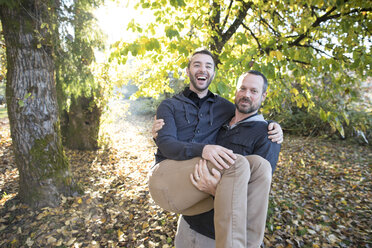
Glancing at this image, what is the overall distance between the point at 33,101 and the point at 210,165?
301 centimetres

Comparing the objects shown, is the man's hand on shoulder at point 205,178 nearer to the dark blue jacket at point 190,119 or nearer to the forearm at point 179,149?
the forearm at point 179,149

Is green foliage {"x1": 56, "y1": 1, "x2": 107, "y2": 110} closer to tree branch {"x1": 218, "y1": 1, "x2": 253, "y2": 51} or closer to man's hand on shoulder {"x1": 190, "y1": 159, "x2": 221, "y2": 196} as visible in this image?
tree branch {"x1": 218, "y1": 1, "x2": 253, "y2": 51}

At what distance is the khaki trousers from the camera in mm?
1375

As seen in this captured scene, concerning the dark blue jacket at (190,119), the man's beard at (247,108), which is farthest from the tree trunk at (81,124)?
the man's beard at (247,108)

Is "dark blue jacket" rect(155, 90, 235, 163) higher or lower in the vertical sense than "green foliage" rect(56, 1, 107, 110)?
lower

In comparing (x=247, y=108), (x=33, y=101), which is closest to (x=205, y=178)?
(x=247, y=108)

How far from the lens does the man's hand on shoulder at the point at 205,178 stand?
1.53 m

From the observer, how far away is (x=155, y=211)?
366cm

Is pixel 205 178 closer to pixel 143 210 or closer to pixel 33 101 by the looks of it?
pixel 143 210

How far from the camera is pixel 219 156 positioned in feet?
5.15

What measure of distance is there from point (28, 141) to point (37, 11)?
1955 mm

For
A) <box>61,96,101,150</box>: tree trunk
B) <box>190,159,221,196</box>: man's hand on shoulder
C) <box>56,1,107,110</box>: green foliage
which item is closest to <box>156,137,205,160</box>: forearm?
<box>190,159,221,196</box>: man's hand on shoulder

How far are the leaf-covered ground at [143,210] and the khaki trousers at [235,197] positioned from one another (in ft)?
5.53

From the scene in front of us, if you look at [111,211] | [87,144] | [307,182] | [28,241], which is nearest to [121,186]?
[111,211]
